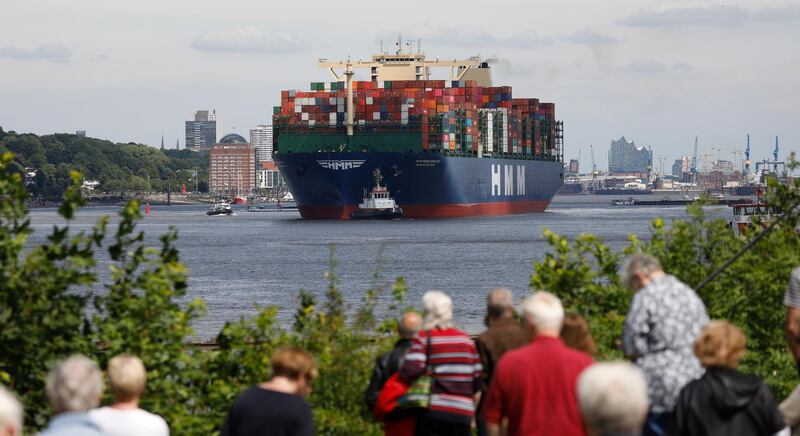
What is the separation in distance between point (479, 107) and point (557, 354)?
10298 cm

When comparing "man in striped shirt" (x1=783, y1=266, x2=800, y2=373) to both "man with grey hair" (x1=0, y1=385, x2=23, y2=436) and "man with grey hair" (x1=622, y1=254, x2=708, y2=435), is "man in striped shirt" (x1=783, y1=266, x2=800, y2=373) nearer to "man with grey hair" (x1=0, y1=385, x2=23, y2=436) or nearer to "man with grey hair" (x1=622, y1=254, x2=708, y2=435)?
"man with grey hair" (x1=622, y1=254, x2=708, y2=435)

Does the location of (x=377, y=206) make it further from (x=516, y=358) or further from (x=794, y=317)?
(x=516, y=358)

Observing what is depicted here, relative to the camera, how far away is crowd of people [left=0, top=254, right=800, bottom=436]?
5859 mm

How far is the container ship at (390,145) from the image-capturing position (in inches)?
3578

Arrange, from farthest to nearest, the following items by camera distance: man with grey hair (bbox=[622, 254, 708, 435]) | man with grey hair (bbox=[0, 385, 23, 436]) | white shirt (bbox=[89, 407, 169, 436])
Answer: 1. man with grey hair (bbox=[622, 254, 708, 435])
2. white shirt (bbox=[89, 407, 169, 436])
3. man with grey hair (bbox=[0, 385, 23, 436])

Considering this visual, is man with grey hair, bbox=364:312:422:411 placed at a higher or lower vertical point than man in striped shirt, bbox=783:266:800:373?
lower

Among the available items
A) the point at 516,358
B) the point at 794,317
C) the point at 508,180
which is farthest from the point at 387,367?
the point at 508,180

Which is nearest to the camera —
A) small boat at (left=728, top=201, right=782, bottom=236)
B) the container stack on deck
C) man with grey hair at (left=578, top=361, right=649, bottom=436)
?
man with grey hair at (left=578, top=361, right=649, bottom=436)

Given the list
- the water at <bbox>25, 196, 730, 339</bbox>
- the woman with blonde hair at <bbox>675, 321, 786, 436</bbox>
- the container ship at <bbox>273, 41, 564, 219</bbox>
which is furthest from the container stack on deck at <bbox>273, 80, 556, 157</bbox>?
the woman with blonde hair at <bbox>675, 321, 786, 436</bbox>

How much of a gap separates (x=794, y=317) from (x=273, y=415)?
9.09 feet

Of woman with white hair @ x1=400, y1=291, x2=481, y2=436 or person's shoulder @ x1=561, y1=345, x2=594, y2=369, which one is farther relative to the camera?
woman with white hair @ x1=400, y1=291, x2=481, y2=436

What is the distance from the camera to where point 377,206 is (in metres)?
90.6

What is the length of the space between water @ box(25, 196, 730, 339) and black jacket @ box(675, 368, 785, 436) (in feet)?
21.5

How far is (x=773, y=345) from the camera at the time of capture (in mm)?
12117
